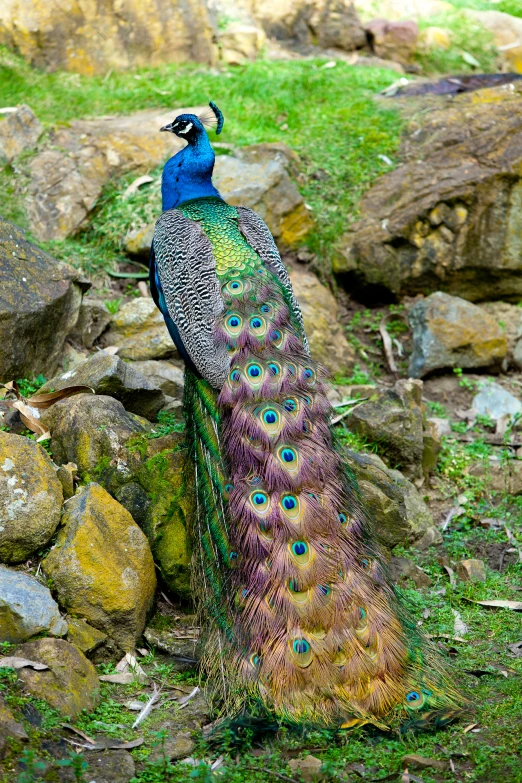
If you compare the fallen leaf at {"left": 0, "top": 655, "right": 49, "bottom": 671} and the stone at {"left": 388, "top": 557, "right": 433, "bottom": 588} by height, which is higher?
the fallen leaf at {"left": 0, "top": 655, "right": 49, "bottom": 671}

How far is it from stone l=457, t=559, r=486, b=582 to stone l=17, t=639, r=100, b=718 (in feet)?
7.40

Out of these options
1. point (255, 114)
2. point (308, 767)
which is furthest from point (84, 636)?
point (255, 114)

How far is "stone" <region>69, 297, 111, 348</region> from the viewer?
604 cm

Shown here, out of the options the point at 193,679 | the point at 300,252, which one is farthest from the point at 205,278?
the point at 300,252

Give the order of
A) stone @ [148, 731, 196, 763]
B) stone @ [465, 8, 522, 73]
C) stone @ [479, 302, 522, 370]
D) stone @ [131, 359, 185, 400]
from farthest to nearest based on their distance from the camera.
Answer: stone @ [465, 8, 522, 73] → stone @ [479, 302, 522, 370] → stone @ [131, 359, 185, 400] → stone @ [148, 731, 196, 763]

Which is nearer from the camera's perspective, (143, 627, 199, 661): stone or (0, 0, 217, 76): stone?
(143, 627, 199, 661): stone

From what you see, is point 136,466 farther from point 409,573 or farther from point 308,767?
point 308,767

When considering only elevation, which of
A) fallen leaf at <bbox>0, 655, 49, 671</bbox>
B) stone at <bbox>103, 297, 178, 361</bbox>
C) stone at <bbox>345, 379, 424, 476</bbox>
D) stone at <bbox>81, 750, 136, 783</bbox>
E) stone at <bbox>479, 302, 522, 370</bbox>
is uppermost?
fallen leaf at <bbox>0, 655, 49, 671</bbox>

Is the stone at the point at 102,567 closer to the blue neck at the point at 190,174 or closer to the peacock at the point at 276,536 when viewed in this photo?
the peacock at the point at 276,536

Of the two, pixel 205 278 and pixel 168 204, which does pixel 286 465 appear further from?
pixel 168 204

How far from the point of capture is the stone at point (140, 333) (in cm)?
602

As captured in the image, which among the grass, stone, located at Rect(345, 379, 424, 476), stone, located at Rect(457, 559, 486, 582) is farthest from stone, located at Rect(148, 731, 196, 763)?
the grass

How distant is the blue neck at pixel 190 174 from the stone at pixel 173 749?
9.83 feet

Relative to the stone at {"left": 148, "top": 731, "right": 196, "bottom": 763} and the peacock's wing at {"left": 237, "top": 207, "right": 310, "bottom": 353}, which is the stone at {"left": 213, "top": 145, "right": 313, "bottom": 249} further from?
the stone at {"left": 148, "top": 731, "right": 196, "bottom": 763}
